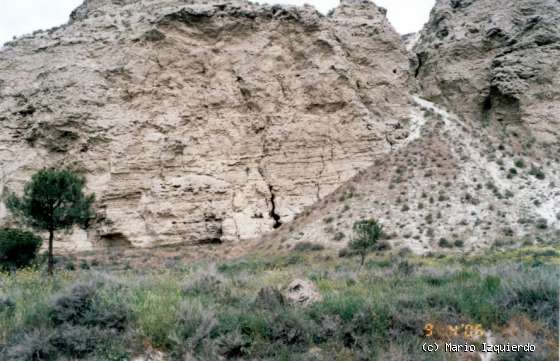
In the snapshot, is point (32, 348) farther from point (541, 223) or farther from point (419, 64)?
point (419, 64)

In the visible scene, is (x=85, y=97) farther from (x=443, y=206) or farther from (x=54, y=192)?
(x=443, y=206)

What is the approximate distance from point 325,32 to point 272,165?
8977mm

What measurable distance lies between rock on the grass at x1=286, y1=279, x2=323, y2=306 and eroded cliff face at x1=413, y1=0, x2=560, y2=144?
25.4m

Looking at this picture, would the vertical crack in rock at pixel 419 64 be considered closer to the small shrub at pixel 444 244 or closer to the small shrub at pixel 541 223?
the small shrub at pixel 541 223

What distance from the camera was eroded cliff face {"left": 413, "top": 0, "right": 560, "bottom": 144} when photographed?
97.1ft

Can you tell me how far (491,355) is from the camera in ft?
20.1

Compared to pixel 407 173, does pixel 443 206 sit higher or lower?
lower

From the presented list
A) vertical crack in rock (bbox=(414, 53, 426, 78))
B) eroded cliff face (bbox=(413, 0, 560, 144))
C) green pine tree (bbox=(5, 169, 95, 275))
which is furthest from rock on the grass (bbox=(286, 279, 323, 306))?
vertical crack in rock (bbox=(414, 53, 426, 78))

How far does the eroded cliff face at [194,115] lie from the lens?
2525 centimetres

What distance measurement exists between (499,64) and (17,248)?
28.4 metres

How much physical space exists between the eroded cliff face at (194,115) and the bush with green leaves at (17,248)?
478 centimetres

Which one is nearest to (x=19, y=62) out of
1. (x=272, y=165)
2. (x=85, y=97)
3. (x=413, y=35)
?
(x=85, y=97)

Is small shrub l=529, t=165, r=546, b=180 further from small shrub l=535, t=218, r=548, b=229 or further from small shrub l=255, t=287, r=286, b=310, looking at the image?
small shrub l=255, t=287, r=286, b=310

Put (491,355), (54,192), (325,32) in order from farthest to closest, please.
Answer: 1. (325,32)
2. (54,192)
3. (491,355)
